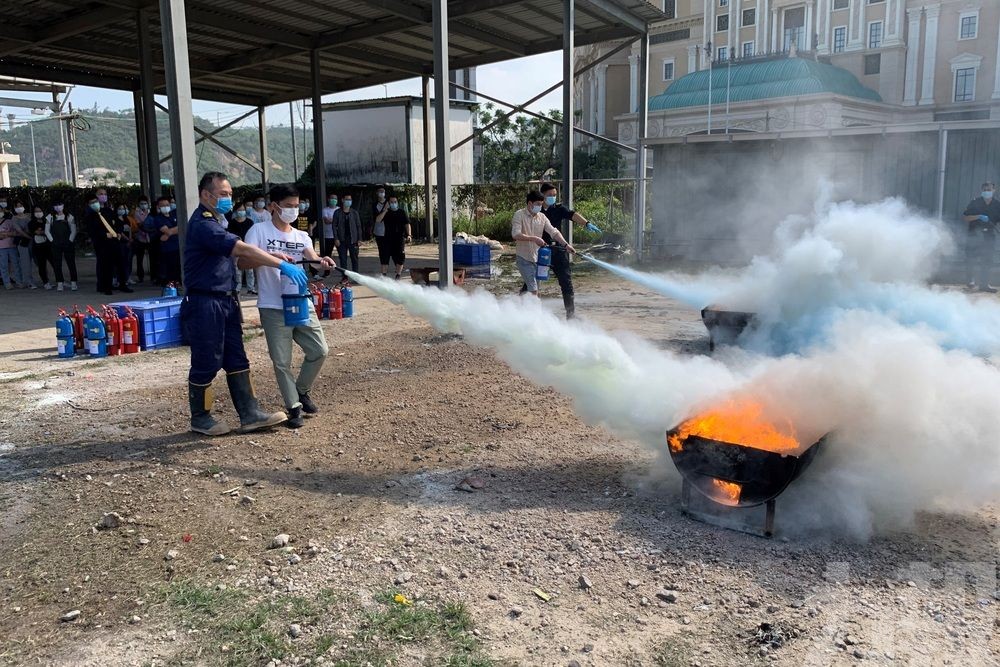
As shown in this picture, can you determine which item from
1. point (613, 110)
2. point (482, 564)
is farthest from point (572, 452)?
point (613, 110)

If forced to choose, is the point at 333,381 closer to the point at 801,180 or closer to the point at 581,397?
the point at 581,397

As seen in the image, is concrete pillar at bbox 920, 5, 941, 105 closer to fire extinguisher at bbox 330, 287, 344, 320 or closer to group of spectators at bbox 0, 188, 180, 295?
fire extinguisher at bbox 330, 287, 344, 320

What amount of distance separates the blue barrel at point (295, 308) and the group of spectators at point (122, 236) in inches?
293

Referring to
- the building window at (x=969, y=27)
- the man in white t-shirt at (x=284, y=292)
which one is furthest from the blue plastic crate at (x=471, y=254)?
the building window at (x=969, y=27)

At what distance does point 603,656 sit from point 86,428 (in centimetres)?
501

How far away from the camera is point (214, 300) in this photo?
559 cm

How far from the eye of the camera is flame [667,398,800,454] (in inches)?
155

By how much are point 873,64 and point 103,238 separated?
6134 cm

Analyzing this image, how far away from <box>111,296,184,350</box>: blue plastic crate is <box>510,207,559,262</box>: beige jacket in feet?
14.5

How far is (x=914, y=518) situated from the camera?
419 centimetres

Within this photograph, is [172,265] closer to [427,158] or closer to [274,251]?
[274,251]

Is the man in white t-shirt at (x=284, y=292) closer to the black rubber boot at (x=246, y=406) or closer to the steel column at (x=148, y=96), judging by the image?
the black rubber boot at (x=246, y=406)

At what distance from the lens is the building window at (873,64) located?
2259 inches

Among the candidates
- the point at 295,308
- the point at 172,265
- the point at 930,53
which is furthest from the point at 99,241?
the point at 930,53
